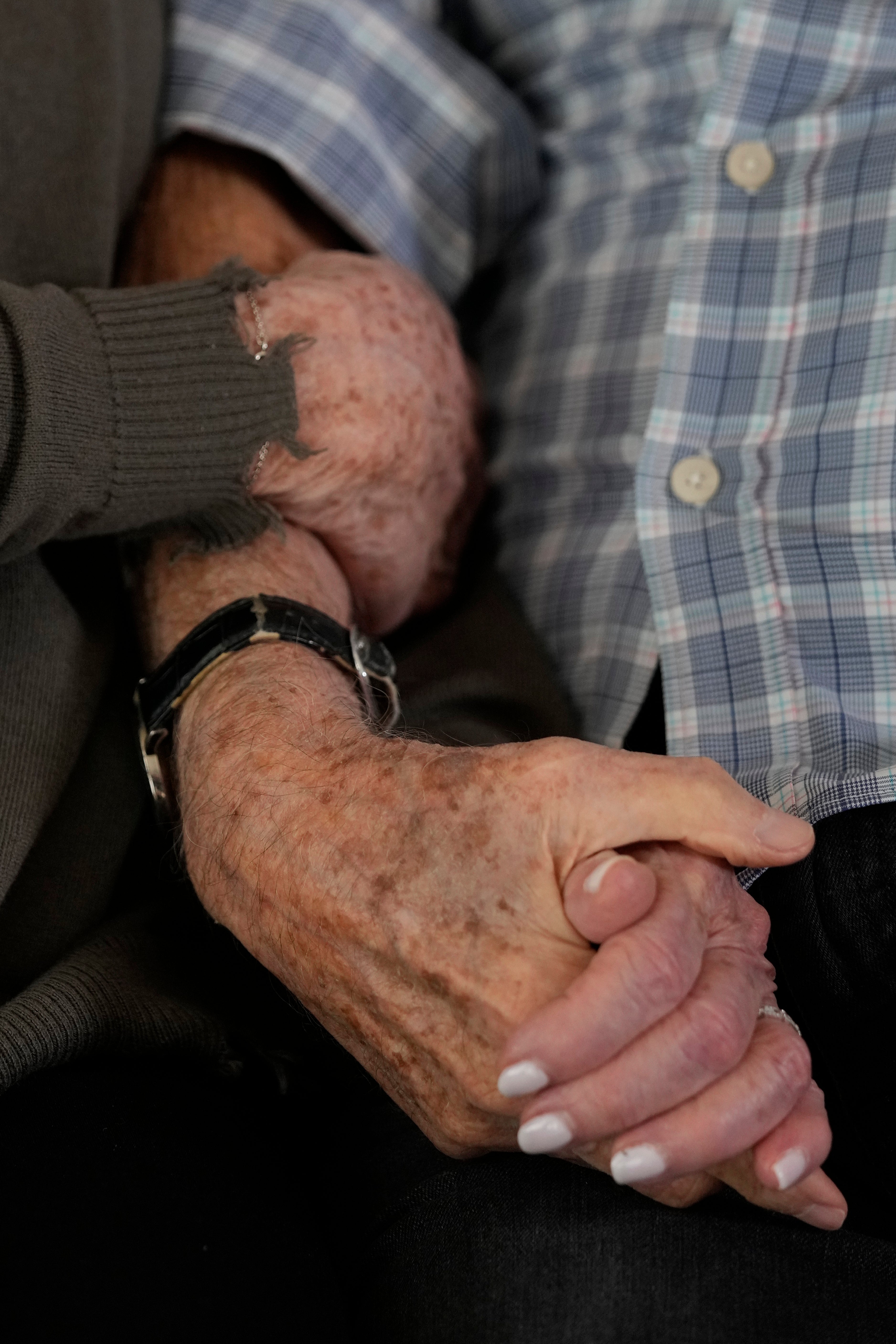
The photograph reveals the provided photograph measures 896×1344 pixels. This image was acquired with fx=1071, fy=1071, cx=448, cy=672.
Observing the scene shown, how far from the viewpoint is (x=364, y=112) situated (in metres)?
1.16

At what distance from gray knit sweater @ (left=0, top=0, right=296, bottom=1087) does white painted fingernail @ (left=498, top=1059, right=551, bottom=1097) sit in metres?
0.31

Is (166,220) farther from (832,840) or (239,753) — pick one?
(832,840)

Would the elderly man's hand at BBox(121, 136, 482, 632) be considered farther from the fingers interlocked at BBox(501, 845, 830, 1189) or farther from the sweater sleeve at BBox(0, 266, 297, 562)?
the fingers interlocked at BBox(501, 845, 830, 1189)

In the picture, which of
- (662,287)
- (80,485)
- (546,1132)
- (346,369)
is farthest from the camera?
(662,287)

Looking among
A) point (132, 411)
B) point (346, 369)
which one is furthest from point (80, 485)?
point (346, 369)

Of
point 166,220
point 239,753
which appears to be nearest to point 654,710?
point 239,753

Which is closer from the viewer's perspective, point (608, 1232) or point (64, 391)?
point (608, 1232)

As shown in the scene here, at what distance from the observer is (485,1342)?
638mm

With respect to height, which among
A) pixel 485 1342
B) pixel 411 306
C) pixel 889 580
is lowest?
pixel 485 1342

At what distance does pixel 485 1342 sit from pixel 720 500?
Result: 0.69 meters

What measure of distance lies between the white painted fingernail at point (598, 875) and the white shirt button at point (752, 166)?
2.35 ft

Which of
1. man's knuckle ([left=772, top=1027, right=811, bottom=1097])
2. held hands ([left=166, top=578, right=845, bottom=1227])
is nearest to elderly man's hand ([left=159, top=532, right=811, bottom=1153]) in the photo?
held hands ([left=166, top=578, right=845, bottom=1227])

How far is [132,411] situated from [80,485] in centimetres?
7

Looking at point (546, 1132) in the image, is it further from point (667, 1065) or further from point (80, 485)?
point (80, 485)
